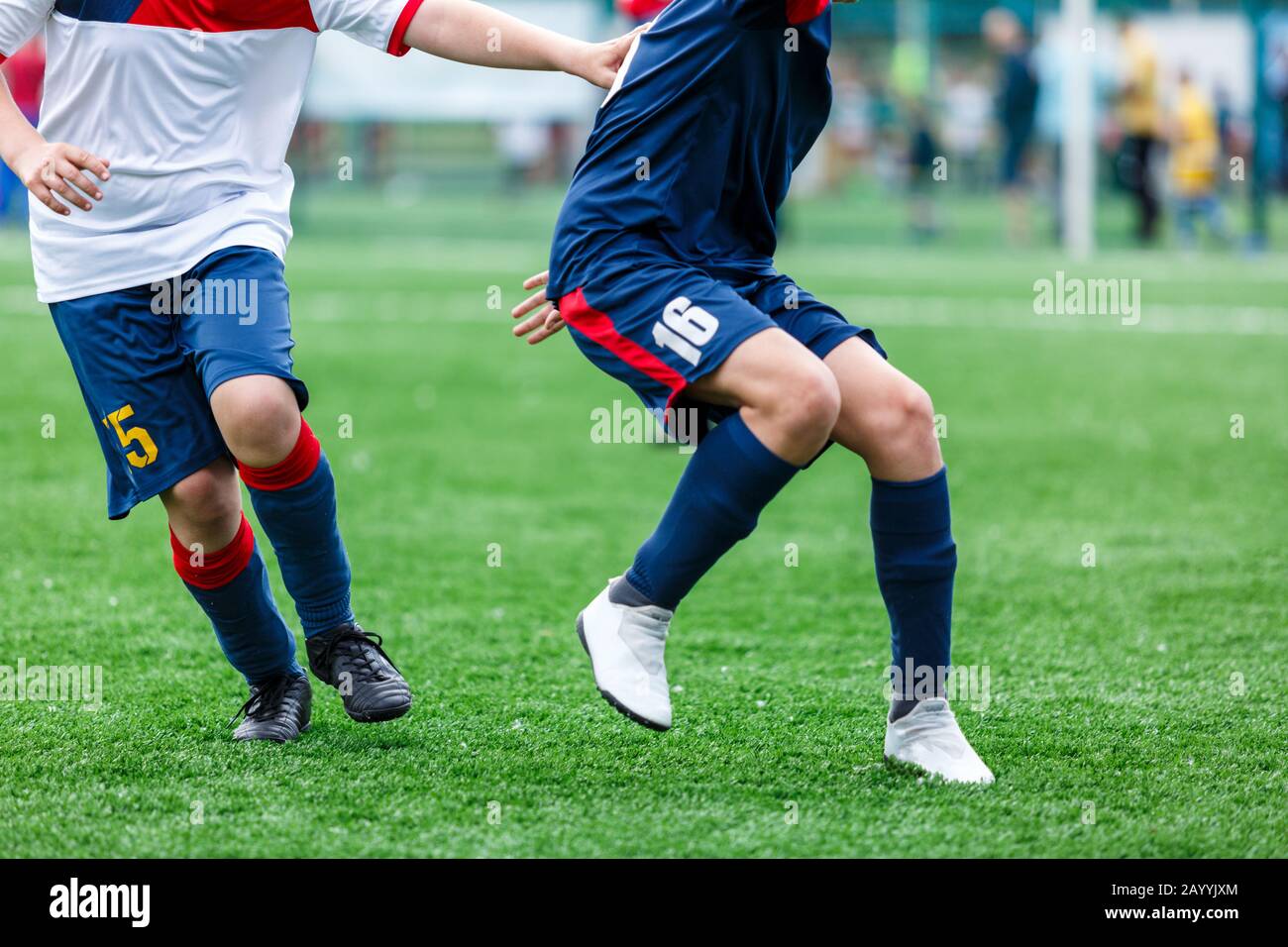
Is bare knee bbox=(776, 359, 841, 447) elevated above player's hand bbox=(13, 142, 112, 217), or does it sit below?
below

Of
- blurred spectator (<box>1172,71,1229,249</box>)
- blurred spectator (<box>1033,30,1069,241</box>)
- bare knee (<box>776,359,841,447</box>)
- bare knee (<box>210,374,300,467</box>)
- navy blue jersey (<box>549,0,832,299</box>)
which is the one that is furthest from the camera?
blurred spectator (<box>1033,30,1069,241</box>)

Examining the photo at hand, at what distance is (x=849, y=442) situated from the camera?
329cm

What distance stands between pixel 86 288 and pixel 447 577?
2116mm

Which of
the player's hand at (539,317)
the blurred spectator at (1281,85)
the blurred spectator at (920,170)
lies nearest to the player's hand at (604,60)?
the player's hand at (539,317)

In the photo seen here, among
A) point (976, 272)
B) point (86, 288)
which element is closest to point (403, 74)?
point (976, 272)

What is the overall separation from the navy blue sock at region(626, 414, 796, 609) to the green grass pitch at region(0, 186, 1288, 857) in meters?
0.44

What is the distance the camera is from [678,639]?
186 inches

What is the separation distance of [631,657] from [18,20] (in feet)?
5.82

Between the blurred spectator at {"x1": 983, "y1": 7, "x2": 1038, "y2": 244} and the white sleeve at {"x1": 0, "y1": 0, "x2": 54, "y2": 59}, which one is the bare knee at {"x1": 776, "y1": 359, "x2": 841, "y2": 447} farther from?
the blurred spectator at {"x1": 983, "y1": 7, "x2": 1038, "y2": 244}

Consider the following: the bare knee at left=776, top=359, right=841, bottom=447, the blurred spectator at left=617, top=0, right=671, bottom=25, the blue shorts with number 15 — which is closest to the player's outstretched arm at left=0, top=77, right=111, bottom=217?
the blue shorts with number 15

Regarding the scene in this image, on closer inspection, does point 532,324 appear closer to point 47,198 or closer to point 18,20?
point 47,198

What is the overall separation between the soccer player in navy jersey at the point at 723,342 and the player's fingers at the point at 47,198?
99 centimetres

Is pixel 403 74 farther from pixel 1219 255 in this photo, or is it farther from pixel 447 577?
pixel 447 577

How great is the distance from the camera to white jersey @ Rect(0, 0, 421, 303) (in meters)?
3.46
